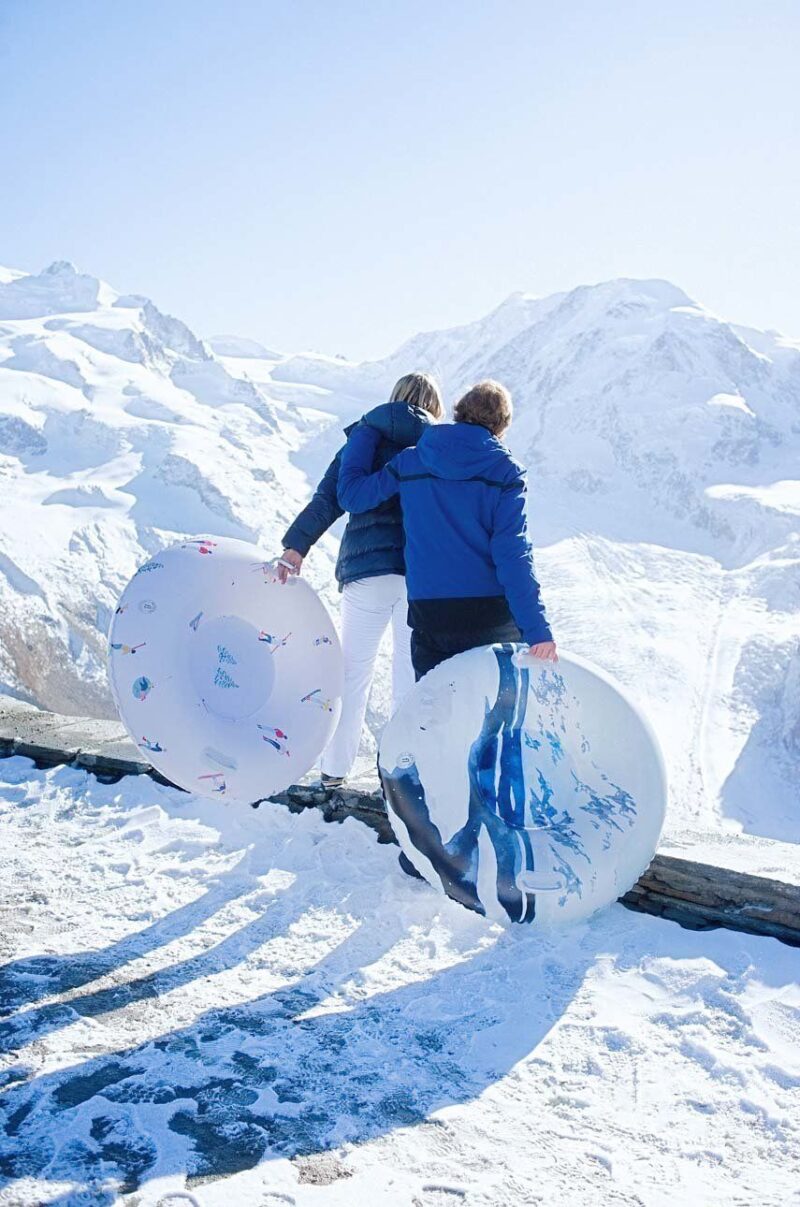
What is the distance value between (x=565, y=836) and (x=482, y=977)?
1.70 ft

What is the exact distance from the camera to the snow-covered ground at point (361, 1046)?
1.88 meters

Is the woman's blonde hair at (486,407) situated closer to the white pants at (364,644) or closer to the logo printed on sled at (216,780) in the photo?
the white pants at (364,644)

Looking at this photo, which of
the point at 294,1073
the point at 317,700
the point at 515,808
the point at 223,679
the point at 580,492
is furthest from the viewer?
the point at 580,492

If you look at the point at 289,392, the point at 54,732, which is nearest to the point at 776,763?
the point at 54,732

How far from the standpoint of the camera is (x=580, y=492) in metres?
132

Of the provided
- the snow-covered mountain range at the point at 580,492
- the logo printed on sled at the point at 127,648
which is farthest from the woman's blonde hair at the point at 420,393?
the snow-covered mountain range at the point at 580,492

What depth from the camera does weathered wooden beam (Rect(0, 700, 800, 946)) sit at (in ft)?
9.67

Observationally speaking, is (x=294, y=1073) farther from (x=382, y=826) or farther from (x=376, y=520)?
(x=376, y=520)

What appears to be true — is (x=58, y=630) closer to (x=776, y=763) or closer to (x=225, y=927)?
(x=776, y=763)

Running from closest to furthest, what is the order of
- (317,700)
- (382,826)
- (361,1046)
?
1. (361,1046)
2. (317,700)
3. (382,826)

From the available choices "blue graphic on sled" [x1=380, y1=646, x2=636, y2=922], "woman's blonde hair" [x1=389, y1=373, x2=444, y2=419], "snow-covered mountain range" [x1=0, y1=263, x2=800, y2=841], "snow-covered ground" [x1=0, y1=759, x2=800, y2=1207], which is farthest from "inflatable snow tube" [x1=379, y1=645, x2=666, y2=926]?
"snow-covered mountain range" [x1=0, y1=263, x2=800, y2=841]

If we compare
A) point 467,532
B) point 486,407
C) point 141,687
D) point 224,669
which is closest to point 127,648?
point 141,687

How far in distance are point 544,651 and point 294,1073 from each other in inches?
59.6

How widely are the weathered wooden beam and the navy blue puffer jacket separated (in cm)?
100
